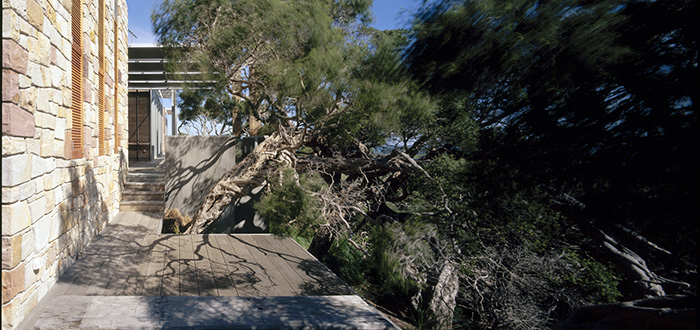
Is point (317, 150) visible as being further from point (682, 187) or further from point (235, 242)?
point (682, 187)

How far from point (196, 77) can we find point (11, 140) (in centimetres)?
353

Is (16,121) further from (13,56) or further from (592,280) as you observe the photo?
(592,280)

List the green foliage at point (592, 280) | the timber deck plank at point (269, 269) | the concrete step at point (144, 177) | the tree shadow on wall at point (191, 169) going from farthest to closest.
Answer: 1. the concrete step at point (144, 177)
2. the tree shadow on wall at point (191, 169)
3. the green foliage at point (592, 280)
4. the timber deck plank at point (269, 269)

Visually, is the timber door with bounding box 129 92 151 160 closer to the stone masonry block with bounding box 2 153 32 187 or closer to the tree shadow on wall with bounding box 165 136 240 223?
the tree shadow on wall with bounding box 165 136 240 223

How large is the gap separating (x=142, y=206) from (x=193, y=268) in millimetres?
2928

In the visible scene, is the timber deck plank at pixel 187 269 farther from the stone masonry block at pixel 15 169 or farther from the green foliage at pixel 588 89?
the green foliage at pixel 588 89

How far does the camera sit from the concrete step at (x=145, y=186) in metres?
6.62

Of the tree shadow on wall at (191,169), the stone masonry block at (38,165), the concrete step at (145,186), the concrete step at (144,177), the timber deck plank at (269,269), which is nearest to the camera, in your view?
the stone masonry block at (38,165)

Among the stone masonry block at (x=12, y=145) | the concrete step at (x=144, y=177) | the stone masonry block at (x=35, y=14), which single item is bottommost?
the concrete step at (x=144, y=177)

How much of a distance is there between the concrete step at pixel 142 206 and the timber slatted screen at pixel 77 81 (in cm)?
242

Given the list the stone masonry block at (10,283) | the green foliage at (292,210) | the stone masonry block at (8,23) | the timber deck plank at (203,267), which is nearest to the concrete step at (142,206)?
the timber deck plank at (203,267)

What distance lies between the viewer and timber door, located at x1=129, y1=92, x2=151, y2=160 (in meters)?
10.8

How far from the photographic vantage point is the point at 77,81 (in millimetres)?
3941

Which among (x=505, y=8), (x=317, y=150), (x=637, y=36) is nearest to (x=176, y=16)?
(x=317, y=150)
